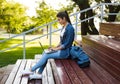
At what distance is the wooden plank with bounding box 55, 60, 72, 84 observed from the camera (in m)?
4.79

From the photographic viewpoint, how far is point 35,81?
6.15 metres

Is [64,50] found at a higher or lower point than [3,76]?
higher

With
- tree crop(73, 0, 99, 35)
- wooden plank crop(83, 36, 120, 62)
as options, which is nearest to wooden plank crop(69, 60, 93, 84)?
wooden plank crop(83, 36, 120, 62)

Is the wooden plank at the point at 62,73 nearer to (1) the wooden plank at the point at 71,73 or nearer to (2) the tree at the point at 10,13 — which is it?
(1) the wooden plank at the point at 71,73

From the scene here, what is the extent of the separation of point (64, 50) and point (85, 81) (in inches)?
60.6

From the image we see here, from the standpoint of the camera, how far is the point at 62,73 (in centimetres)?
526

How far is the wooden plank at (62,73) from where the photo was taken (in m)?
4.79

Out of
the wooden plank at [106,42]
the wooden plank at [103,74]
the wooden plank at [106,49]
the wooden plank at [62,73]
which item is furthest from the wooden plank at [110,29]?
the wooden plank at [62,73]

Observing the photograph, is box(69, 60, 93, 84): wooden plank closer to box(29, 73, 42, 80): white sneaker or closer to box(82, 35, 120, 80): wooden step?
box(82, 35, 120, 80): wooden step

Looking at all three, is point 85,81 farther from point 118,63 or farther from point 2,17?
point 2,17

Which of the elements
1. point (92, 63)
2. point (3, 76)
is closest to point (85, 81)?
point (92, 63)

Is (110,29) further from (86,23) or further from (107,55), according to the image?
(86,23)

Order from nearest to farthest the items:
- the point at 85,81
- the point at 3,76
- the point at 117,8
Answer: the point at 85,81
the point at 3,76
the point at 117,8

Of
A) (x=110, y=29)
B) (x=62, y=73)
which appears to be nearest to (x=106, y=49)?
(x=62, y=73)
